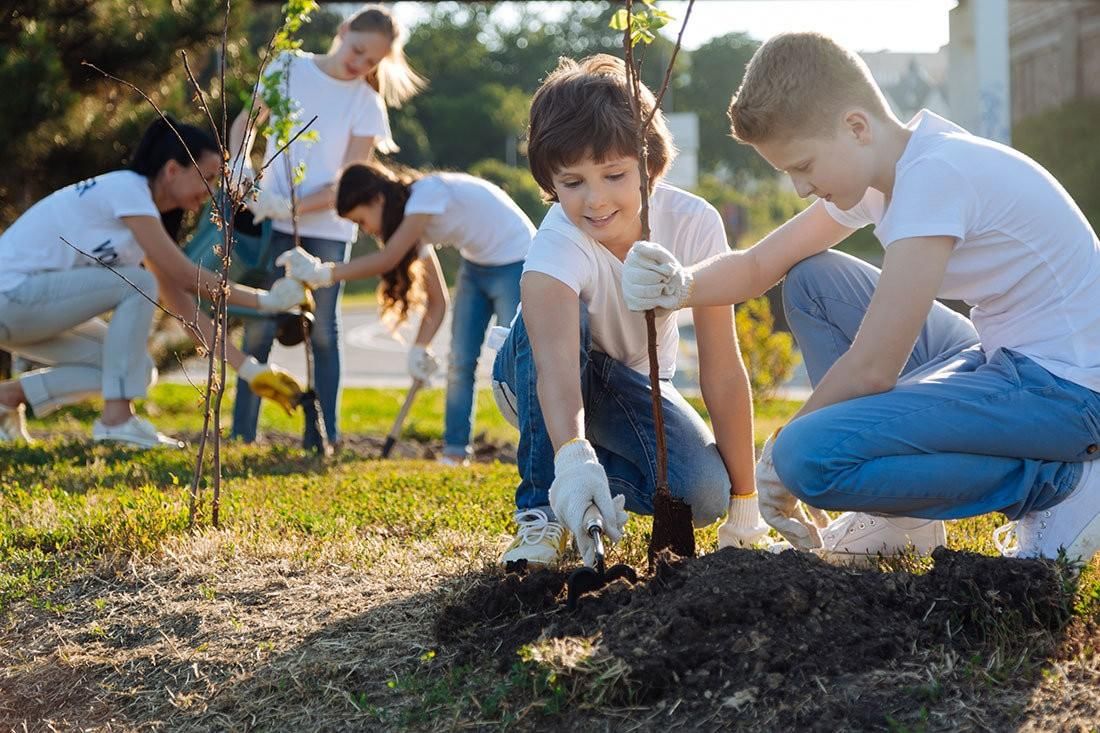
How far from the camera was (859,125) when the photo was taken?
8.46 ft

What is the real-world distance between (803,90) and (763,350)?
648 cm

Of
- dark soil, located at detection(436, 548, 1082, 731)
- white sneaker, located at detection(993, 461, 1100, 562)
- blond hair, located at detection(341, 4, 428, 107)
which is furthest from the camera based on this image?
blond hair, located at detection(341, 4, 428, 107)

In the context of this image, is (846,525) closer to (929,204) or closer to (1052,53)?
(929,204)

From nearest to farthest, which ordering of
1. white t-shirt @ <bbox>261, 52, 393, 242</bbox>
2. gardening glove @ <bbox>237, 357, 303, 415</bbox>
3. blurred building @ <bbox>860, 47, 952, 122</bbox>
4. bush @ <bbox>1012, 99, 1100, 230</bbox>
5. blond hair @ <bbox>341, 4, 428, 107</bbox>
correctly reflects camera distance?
gardening glove @ <bbox>237, 357, 303, 415</bbox>
blond hair @ <bbox>341, 4, 428, 107</bbox>
white t-shirt @ <bbox>261, 52, 393, 242</bbox>
bush @ <bbox>1012, 99, 1100, 230</bbox>
blurred building @ <bbox>860, 47, 952, 122</bbox>

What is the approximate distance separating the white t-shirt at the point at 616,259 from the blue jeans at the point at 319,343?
269 centimetres

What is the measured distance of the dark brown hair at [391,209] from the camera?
17.5 ft

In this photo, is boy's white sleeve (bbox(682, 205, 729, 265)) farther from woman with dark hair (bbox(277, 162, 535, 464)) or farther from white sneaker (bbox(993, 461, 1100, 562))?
woman with dark hair (bbox(277, 162, 535, 464))

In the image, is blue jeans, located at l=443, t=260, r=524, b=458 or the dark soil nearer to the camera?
the dark soil

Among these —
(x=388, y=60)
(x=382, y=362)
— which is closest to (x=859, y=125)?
(x=388, y=60)

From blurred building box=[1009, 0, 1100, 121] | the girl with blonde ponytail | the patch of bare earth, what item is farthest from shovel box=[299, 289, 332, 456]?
blurred building box=[1009, 0, 1100, 121]

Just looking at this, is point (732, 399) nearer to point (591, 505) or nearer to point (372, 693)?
point (591, 505)

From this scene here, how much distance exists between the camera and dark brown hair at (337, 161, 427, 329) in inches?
210

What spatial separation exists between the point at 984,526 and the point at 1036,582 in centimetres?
125

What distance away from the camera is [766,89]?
2.57 meters
